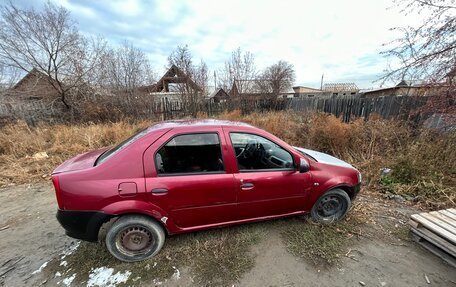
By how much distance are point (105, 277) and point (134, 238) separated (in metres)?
0.45

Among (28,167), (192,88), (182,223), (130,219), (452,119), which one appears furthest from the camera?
(192,88)

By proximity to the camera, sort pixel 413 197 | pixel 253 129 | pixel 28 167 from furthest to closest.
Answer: pixel 28 167
pixel 413 197
pixel 253 129

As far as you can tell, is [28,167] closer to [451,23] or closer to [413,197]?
[413,197]

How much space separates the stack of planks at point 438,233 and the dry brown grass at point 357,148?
1.11 metres

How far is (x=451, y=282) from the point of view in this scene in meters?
2.15

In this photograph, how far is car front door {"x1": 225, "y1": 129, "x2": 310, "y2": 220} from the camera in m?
2.48

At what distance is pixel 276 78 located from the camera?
23.7 m

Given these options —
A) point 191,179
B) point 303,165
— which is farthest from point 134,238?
point 303,165

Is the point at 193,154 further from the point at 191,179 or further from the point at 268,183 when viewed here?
the point at 268,183

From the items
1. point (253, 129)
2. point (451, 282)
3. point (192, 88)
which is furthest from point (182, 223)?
point (192, 88)

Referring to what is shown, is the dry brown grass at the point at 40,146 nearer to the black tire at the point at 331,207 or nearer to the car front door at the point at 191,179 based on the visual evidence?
the car front door at the point at 191,179

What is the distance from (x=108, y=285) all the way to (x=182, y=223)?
919mm

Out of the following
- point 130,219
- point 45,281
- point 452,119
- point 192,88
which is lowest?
point 45,281

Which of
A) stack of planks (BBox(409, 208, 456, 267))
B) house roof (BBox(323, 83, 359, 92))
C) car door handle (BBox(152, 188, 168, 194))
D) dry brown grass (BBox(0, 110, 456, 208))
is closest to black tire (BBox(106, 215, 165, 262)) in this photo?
car door handle (BBox(152, 188, 168, 194))
